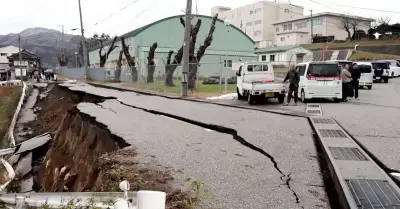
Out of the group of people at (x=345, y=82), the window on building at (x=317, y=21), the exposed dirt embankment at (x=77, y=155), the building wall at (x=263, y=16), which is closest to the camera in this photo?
the exposed dirt embankment at (x=77, y=155)

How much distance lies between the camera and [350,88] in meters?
17.4

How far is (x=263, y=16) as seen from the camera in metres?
84.8

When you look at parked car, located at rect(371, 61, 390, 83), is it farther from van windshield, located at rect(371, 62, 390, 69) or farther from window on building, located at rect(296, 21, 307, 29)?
window on building, located at rect(296, 21, 307, 29)

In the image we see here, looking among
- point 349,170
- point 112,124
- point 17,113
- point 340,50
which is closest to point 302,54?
point 340,50

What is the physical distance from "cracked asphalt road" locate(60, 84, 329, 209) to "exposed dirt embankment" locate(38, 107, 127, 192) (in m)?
0.42

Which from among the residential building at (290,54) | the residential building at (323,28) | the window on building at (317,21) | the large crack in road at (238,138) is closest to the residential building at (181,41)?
the residential building at (290,54)

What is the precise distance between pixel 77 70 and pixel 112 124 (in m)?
54.5

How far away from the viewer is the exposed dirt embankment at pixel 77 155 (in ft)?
24.5

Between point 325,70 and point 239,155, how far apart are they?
1131cm

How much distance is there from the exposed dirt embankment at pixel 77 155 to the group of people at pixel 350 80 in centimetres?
1090

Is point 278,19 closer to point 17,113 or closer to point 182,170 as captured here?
point 17,113

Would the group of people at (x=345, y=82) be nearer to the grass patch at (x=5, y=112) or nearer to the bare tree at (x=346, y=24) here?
the grass patch at (x=5, y=112)

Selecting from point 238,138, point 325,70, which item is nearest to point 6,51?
point 325,70

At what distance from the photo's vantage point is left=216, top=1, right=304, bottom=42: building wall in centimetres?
8481
